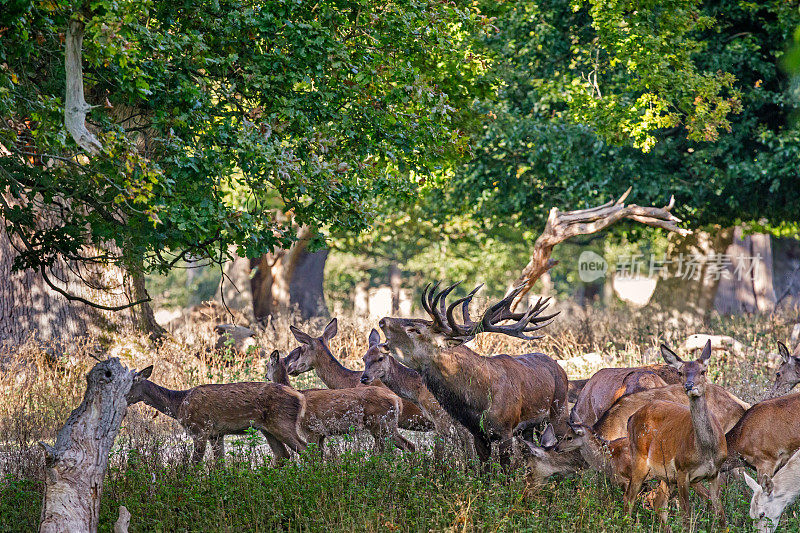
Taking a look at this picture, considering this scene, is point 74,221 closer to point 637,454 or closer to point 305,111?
point 305,111

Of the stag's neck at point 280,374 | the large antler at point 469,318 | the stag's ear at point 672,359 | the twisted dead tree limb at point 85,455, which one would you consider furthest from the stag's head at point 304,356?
the stag's ear at point 672,359

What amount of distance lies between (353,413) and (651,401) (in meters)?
3.12

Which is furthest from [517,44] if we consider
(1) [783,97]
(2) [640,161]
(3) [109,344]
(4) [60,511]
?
(4) [60,511]

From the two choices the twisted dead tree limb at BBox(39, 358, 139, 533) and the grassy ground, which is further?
the grassy ground

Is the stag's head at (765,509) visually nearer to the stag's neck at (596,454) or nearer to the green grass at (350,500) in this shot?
the green grass at (350,500)

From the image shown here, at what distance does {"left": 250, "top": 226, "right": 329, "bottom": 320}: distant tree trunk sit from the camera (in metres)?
25.1

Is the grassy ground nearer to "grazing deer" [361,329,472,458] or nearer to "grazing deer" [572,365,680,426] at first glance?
"grazing deer" [361,329,472,458]

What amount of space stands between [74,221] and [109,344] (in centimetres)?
710

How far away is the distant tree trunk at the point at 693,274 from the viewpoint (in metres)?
22.6

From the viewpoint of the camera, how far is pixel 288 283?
2533 cm

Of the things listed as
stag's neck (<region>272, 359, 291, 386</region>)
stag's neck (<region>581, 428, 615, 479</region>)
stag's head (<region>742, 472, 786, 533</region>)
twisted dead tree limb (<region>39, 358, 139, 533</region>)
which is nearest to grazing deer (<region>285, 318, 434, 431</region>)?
stag's neck (<region>272, 359, 291, 386</region>)

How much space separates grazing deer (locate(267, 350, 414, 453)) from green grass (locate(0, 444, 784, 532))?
131cm

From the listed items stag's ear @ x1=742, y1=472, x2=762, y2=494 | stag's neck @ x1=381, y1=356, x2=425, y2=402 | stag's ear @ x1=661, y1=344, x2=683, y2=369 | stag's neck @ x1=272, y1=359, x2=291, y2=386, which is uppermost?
stag's neck @ x1=272, y1=359, x2=291, y2=386

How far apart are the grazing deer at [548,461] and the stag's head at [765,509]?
153 cm
